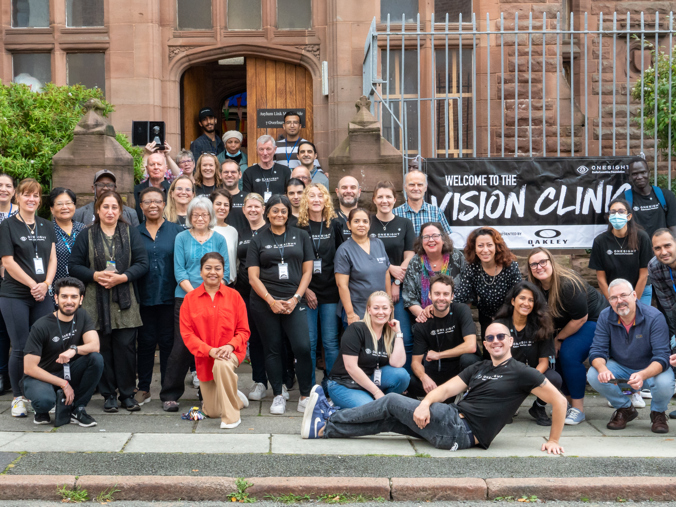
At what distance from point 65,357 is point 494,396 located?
12.1 feet

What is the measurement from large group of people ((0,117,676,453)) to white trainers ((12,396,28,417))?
1 cm

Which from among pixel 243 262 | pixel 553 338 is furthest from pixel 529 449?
pixel 243 262

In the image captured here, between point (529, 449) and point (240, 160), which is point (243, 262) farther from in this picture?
point (529, 449)

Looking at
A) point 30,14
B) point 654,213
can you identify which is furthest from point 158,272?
point 30,14

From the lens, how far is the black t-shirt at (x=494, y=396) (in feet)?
20.0

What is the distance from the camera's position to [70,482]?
5.30 m

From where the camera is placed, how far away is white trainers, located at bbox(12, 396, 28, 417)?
7.06m

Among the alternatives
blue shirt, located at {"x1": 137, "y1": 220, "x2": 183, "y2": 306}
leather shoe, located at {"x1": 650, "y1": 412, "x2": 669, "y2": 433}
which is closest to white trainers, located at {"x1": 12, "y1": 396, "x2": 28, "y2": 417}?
blue shirt, located at {"x1": 137, "y1": 220, "x2": 183, "y2": 306}

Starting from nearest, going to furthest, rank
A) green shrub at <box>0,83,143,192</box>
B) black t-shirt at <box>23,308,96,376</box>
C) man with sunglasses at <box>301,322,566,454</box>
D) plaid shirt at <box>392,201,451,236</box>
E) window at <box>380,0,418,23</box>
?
man with sunglasses at <box>301,322,566,454</box> → black t-shirt at <box>23,308,96,376</box> → plaid shirt at <box>392,201,451,236</box> → green shrub at <box>0,83,143,192</box> → window at <box>380,0,418,23</box>

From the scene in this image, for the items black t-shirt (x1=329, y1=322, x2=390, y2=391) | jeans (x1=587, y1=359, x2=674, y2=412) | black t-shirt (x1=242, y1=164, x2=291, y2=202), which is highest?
black t-shirt (x1=242, y1=164, x2=291, y2=202)

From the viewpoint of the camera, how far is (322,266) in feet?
25.4

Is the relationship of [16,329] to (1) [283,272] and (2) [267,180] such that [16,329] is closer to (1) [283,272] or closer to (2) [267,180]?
(1) [283,272]

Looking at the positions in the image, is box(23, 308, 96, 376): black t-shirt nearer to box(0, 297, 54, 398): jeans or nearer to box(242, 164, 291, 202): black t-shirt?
box(0, 297, 54, 398): jeans

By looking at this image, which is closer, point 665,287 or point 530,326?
point 530,326
